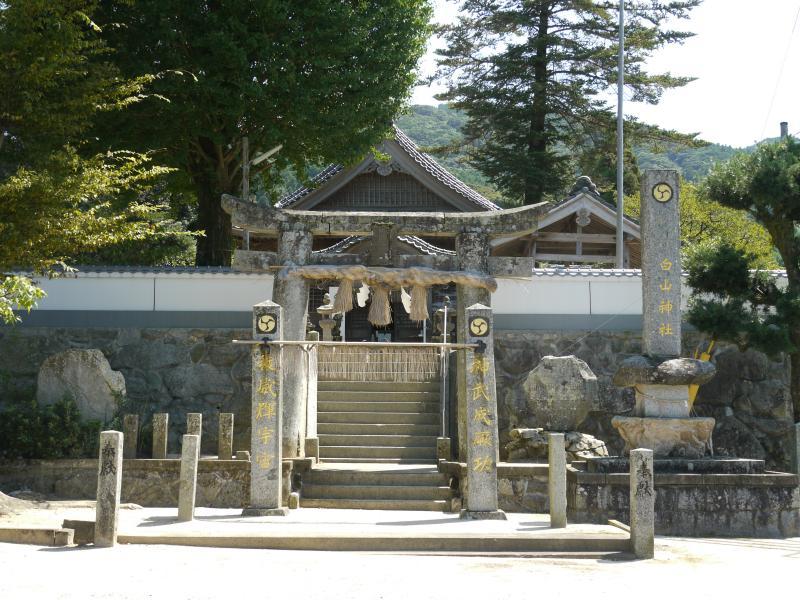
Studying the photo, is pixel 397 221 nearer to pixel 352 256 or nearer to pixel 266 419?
pixel 352 256

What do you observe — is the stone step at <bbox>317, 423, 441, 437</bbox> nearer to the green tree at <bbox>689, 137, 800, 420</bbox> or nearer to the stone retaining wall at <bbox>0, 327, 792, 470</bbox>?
the stone retaining wall at <bbox>0, 327, 792, 470</bbox>

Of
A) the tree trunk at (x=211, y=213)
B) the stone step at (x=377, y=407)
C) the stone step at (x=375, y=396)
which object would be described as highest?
the tree trunk at (x=211, y=213)

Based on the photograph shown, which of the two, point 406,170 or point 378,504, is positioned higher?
point 406,170

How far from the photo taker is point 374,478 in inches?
580

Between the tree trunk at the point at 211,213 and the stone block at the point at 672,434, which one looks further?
the tree trunk at the point at 211,213

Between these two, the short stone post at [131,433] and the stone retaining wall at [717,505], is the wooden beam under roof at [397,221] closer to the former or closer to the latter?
the short stone post at [131,433]

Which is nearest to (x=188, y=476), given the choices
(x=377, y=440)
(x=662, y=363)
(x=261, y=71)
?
(x=377, y=440)

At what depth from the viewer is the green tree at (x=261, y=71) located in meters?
18.9

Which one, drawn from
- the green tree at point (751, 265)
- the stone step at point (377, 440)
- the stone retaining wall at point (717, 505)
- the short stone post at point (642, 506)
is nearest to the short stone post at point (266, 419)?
the stone step at point (377, 440)

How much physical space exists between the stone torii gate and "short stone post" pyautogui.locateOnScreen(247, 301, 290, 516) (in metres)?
1.53

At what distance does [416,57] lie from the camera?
70.2 ft

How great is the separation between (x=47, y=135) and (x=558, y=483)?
9507mm

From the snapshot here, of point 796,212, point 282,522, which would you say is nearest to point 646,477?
point 282,522

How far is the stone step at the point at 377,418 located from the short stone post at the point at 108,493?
739cm
